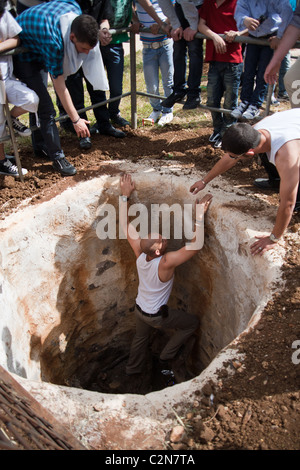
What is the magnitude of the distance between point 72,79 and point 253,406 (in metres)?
4.79

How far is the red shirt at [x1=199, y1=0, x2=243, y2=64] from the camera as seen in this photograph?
17.9 feet

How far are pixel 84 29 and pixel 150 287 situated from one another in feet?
9.74

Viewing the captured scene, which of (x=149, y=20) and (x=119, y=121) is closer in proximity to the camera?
(x=149, y=20)

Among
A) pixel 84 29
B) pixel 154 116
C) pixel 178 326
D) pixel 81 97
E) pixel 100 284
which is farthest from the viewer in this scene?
pixel 154 116

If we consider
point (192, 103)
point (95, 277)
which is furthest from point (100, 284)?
point (192, 103)

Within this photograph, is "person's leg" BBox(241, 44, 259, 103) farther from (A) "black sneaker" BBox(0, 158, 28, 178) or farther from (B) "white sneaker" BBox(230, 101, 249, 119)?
(A) "black sneaker" BBox(0, 158, 28, 178)

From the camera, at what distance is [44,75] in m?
5.36

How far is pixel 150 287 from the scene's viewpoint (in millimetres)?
5273

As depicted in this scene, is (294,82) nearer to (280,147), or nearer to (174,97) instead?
(280,147)

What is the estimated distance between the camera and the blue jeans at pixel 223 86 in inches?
220

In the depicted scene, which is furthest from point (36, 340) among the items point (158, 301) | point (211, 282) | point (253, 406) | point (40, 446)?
point (253, 406)

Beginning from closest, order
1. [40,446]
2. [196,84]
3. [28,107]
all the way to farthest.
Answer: [40,446]
[28,107]
[196,84]

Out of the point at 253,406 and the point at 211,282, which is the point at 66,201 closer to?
the point at 211,282

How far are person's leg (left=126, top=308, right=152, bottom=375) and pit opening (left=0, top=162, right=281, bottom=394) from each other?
0.44 m
